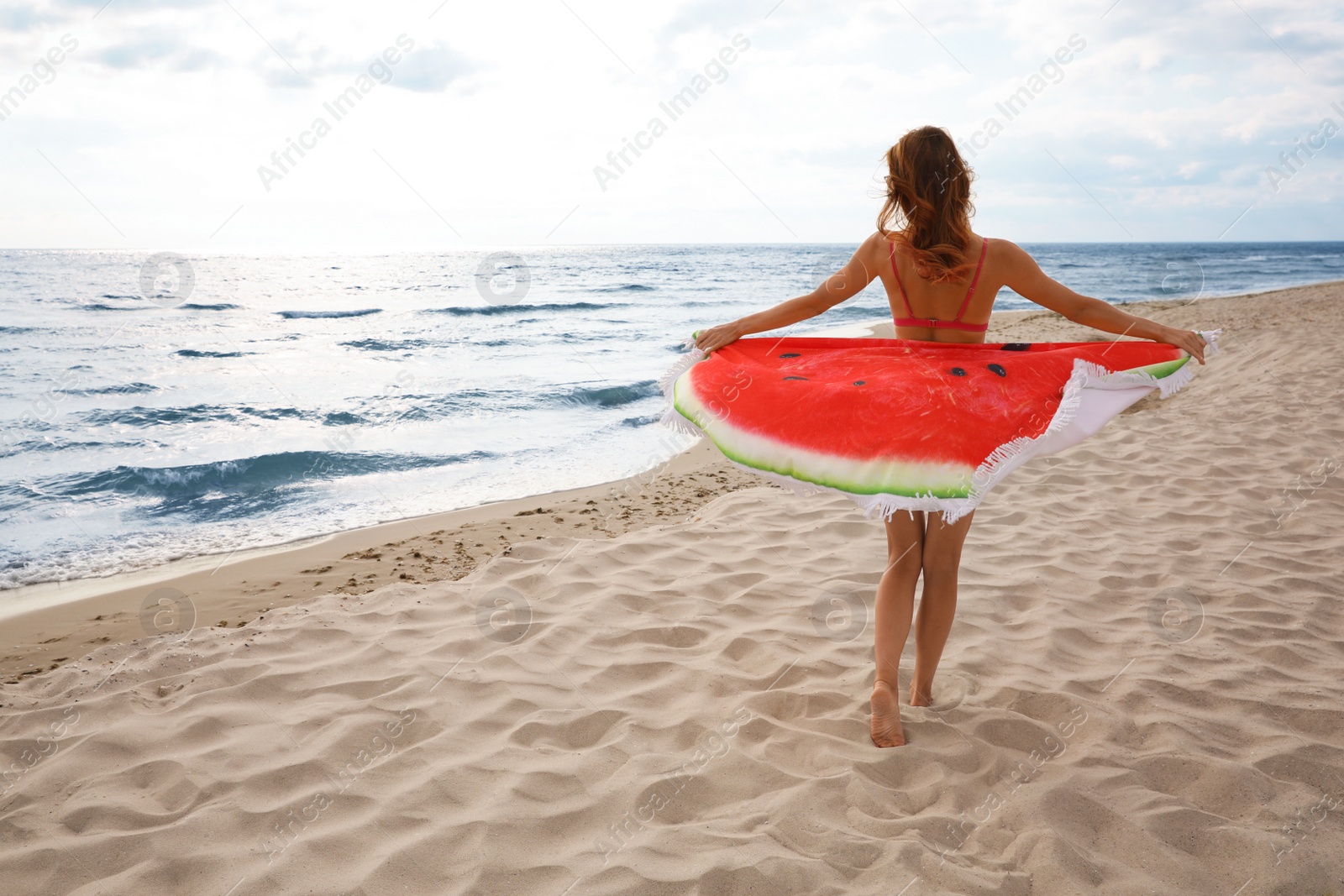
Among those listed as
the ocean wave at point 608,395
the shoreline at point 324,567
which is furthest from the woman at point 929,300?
the ocean wave at point 608,395

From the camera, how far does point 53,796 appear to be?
8.46 feet

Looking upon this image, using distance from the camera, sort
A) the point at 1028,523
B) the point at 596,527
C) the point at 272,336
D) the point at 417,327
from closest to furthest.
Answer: the point at 1028,523 < the point at 596,527 < the point at 272,336 < the point at 417,327

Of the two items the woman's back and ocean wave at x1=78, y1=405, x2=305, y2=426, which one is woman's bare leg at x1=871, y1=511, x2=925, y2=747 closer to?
the woman's back

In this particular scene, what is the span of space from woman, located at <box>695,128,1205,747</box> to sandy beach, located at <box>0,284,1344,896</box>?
454mm

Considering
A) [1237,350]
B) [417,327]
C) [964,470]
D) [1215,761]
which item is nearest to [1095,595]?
[1215,761]

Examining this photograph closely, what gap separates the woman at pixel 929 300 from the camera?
2.60 m

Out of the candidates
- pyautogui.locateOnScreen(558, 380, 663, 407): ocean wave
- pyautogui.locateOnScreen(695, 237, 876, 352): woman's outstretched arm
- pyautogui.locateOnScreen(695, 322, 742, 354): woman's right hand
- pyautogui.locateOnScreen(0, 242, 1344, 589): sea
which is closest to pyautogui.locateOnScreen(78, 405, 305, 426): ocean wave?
pyautogui.locateOnScreen(0, 242, 1344, 589): sea

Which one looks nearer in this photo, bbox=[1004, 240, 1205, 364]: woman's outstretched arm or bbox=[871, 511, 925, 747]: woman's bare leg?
bbox=[1004, 240, 1205, 364]: woman's outstretched arm

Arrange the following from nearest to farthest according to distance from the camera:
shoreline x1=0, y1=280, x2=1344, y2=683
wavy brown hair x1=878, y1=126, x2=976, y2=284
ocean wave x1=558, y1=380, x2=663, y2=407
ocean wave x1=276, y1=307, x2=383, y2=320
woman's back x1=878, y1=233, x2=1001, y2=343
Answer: wavy brown hair x1=878, y1=126, x2=976, y2=284 → woman's back x1=878, y1=233, x2=1001, y2=343 → shoreline x1=0, y1=280, x2=1344, y2=683 → ocean wave x1=558, y1=380, x2=663, y2=407 → ocean wave x1=276, y1=307, x2=383, y2=320

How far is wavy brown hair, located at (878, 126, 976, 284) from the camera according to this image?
102 inches

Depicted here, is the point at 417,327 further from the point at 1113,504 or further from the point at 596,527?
the point at 1113,504

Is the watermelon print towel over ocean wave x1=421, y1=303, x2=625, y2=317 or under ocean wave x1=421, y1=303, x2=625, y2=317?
under

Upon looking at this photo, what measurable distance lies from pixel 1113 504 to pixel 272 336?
17459 mm

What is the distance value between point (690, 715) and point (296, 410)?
9.16m
